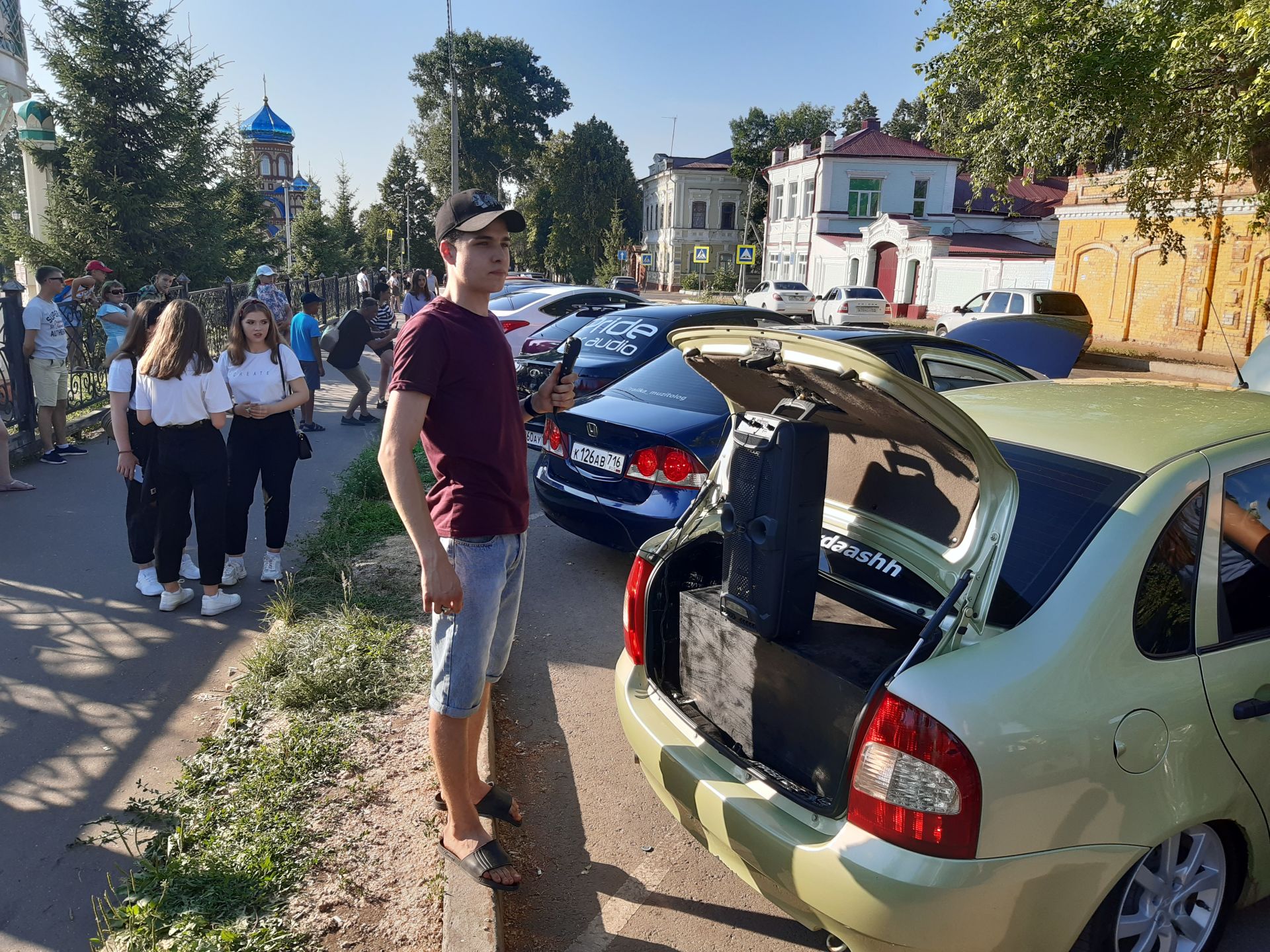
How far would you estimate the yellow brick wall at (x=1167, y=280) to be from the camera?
21.2m

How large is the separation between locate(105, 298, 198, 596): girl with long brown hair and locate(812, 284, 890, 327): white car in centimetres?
2817

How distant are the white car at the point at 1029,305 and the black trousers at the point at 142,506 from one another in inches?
787

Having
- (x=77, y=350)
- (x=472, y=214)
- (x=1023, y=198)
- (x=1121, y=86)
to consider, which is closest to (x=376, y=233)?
(x=1023, y=198)

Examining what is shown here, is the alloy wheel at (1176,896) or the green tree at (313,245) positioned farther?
the green tree at (313,245)

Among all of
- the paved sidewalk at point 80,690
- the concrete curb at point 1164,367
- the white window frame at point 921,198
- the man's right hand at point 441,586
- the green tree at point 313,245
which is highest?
the white window frame at point 921,198

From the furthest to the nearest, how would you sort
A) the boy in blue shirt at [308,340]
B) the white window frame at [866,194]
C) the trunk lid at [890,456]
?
the white window frame at [866,194]
the boy in blue shirt at [308,340]
the trunk lid at [890,456]

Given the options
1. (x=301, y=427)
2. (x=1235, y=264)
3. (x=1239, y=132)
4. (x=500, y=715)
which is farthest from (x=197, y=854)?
(x=1235, y=264)

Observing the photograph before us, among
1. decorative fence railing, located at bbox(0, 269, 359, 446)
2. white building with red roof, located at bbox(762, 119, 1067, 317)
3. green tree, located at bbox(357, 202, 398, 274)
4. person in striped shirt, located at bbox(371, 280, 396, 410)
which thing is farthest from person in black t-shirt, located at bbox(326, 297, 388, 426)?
green tree, located at bbox(357, 202, 398, 274)

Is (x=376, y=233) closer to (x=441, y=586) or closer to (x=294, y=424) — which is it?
(x=294, y=424)

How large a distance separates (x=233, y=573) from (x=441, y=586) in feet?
12.4

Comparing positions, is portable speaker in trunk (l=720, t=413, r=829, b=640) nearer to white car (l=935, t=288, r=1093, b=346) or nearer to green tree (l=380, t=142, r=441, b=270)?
white car (l=935, t=288, r=1093, b=346)

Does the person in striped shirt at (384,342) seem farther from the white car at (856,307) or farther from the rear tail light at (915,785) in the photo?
the white car at (856,307)

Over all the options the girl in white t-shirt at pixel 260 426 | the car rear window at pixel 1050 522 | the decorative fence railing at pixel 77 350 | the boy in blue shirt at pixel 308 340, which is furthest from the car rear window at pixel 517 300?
the car rear window at pixel 1050 522

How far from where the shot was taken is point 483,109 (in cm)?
7056
